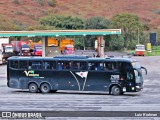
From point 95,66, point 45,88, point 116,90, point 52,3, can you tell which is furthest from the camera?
point 52,3

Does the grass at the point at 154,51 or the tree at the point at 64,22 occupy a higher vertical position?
the tree at the point at 64,22

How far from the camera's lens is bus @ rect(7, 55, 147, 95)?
35.8 m

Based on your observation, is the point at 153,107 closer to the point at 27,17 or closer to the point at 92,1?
the point at 27,17

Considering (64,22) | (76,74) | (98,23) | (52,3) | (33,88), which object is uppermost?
(52,3)

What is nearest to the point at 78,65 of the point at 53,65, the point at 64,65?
the point at 64,65

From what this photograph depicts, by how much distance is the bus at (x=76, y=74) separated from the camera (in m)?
35.8

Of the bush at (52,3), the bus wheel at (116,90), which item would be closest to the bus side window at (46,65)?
the bus wheel at (116,90)

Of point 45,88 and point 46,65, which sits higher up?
point 46,65

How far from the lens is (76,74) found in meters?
36.8

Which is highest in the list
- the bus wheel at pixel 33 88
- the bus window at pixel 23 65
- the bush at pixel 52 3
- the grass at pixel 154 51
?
the bush at pixel 52 3

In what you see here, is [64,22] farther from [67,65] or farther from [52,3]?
[67,65]

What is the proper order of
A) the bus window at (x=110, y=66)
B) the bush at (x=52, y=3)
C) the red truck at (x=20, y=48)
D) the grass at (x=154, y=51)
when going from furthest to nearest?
1. the bush at (x=52, y=3)
2. the grass at (x=154, y=51)
3. the red truck at (x=20, y=48)
4. the bus window at (x=110, y=66)

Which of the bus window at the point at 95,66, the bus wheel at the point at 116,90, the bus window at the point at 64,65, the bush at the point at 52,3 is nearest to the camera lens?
the bus wheel at the point at 116,90

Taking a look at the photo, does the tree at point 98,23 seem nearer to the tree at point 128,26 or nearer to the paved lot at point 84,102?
the tree at point 128,26
